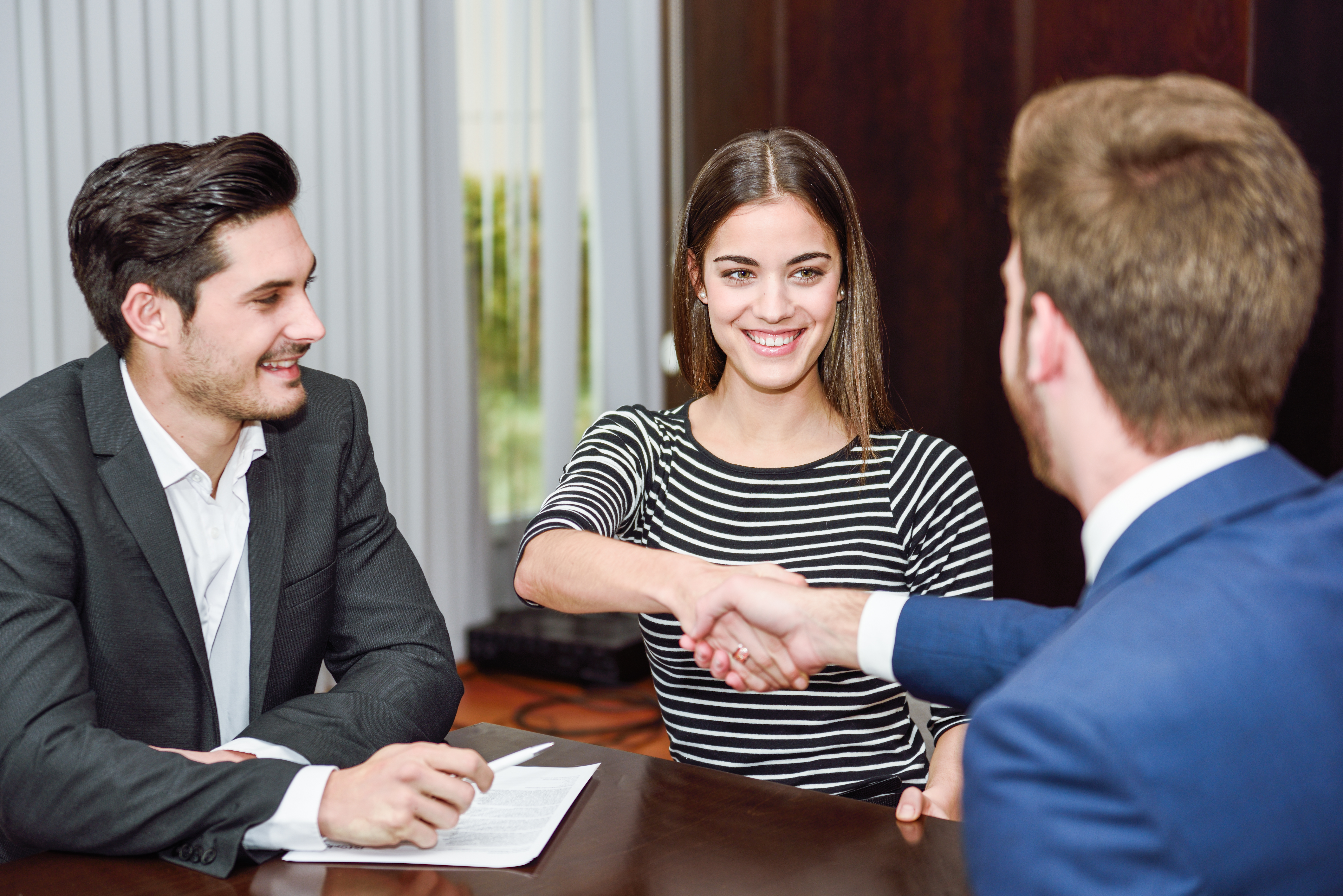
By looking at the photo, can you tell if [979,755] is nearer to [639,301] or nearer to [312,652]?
[312,652]

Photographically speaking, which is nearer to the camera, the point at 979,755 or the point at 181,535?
the point at 979,755

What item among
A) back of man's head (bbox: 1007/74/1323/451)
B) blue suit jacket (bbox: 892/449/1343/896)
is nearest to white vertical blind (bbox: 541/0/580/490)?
back of man's head (bbox: 1007/74/1323/451)

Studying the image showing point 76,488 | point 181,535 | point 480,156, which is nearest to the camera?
point 76,488

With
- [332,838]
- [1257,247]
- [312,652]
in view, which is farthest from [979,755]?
[312,652]

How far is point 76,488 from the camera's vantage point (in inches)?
56.2

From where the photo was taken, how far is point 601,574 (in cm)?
146

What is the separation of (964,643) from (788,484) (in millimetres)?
626

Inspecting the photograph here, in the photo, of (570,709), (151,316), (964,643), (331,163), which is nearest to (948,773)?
(964,643)

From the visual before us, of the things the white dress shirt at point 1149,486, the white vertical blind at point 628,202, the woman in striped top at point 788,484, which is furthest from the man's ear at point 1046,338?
the white vertical blind at point 628,202

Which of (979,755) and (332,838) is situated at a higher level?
(979,755)

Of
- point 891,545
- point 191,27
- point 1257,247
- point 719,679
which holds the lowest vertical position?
point 719,679

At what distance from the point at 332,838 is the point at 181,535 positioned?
1.97 ft

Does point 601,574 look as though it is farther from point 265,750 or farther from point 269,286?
point 269,286

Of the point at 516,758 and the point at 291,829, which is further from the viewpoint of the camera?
the point at 516,758
